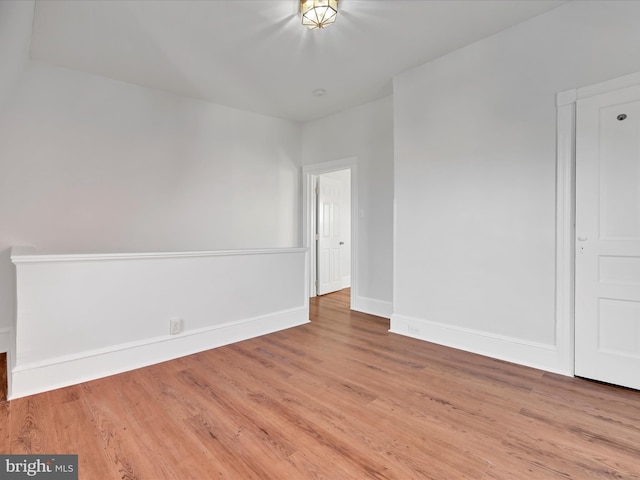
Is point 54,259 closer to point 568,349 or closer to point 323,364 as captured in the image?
point 323,364

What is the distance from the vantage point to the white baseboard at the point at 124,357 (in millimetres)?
2135

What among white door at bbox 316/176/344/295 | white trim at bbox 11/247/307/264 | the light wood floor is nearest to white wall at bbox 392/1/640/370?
the light wood floor

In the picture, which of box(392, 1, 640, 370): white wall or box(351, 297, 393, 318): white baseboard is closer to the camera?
box(392, 1, 640, 370): white wall

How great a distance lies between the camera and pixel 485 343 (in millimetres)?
2832

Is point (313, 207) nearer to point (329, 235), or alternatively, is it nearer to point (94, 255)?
point (329, 235)

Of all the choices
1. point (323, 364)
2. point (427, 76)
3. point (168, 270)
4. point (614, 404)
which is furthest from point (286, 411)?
point (427, 76)

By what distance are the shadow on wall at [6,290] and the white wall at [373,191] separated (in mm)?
3682

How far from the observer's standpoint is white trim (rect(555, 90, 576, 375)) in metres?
2.40

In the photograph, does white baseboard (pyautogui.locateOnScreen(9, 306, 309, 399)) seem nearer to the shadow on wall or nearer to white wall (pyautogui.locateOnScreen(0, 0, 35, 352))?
white wall (pyautogui.locateOnScreen(0, 0, 35, 352))

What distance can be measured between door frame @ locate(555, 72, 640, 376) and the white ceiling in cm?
86

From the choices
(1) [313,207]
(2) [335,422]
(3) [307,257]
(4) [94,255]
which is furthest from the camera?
(1) [313,207]

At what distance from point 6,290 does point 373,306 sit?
12.6 ft

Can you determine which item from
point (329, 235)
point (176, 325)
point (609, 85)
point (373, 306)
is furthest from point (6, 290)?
point (609, 85)

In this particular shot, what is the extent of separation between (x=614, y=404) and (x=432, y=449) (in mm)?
1351
